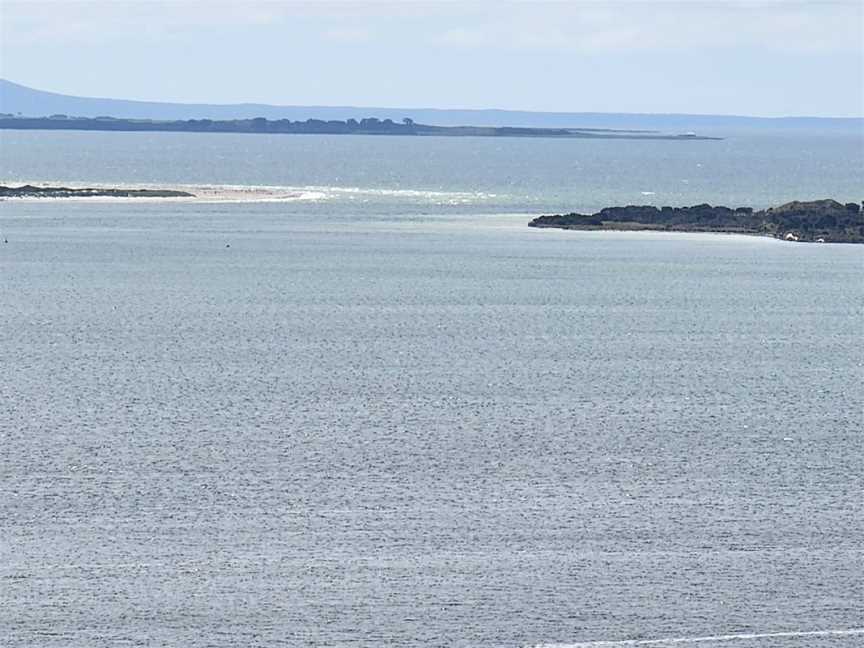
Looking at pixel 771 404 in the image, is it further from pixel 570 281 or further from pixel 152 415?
pixel 570 281

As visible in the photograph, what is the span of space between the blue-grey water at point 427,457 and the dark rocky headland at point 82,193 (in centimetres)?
6402

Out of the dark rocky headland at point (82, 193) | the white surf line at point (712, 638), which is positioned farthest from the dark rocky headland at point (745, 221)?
the white surf line at point (712, 638)

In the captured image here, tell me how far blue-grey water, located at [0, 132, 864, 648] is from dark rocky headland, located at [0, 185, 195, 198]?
210 ft

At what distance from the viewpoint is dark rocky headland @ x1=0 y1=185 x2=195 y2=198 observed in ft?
554

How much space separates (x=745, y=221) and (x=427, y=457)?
3564 inches

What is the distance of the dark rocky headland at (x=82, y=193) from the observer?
169000mm

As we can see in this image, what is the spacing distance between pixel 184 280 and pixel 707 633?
6632 cm

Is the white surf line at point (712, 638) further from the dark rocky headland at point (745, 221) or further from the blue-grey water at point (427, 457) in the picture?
the dark rocky headland at point (745, 221)

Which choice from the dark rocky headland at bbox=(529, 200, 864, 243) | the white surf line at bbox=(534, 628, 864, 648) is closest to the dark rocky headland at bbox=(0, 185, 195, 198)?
the dark rocky headland at bbox=(529, 200, 864, 243)

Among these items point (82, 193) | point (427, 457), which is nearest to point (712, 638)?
point (427, 457)

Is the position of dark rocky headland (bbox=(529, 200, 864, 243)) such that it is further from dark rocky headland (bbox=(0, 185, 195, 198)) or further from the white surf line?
the white surf line

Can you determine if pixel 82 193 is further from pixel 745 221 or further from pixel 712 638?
pixel 712 638

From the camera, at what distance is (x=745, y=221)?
14038cm

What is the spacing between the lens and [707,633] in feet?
126
